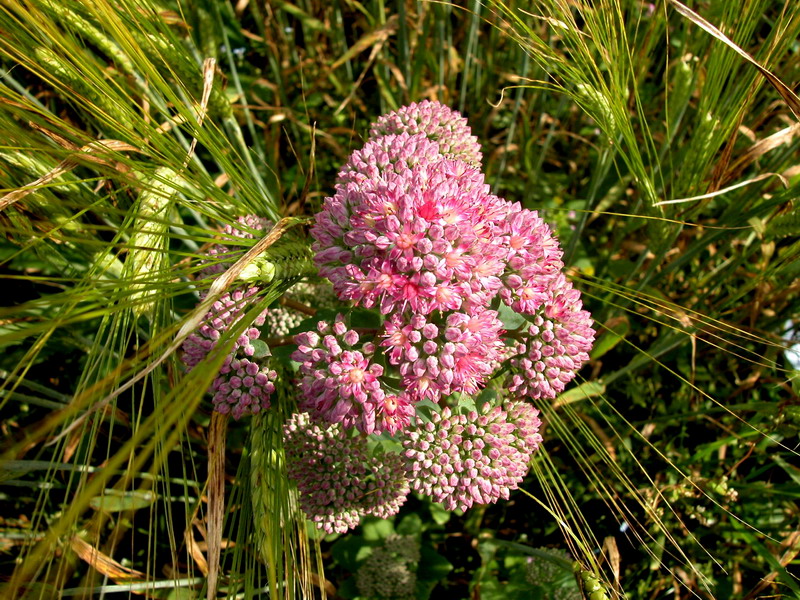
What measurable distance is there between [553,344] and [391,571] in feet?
3.17

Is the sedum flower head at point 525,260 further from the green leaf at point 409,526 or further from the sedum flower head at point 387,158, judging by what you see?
the green leaf at point 409,526

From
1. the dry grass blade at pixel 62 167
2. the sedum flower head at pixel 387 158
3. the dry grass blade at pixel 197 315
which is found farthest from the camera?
the sedum flower head at pixel 387 158

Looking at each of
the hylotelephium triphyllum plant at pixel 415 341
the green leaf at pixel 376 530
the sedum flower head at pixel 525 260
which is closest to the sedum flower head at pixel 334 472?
the hylotelephium triphyllum plant at pixel 415 341

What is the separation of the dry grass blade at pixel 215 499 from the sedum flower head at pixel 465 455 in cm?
41

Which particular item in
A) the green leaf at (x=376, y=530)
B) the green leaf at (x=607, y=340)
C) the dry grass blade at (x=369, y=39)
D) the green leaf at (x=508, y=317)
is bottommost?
the green leaf at (x=376, y=530)

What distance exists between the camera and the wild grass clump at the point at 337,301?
45.4 inches

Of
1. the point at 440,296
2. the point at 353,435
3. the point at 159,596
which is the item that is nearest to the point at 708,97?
the point at 440,296

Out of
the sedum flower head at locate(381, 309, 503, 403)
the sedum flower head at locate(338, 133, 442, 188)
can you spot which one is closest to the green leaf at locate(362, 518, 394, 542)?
the sedum flower head at locate(381, 309, 503, 403)

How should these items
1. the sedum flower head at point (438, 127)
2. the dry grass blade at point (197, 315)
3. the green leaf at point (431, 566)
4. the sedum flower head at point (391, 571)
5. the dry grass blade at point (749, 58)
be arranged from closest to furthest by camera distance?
the dry grass blade at point (197, 315) < the dry grass blade at point (749, 58) < the sedum flower head at point (438, 127) < the sedum flower head at point (391, 571) < the green leaf at point (431, 566)

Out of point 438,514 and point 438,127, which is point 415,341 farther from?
point 438,514

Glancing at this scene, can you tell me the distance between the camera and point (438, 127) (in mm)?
1622

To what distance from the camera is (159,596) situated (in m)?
1.93

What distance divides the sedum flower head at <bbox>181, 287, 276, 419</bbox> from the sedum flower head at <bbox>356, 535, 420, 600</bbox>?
0.83 metres

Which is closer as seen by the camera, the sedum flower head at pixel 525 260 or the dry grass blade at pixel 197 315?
the dry grass blade at pixel 197 315
